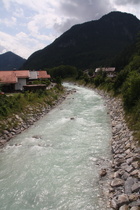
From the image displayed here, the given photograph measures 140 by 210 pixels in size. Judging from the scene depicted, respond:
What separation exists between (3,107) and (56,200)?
15857 mm

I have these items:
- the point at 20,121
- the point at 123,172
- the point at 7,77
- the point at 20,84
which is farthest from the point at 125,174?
the point at 20,84

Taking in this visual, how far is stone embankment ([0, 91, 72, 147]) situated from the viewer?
1873cm

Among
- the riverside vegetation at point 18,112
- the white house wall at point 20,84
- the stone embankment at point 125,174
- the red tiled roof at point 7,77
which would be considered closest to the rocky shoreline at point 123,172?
the stone embankment at point 125,174

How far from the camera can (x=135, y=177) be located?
9.69 meters

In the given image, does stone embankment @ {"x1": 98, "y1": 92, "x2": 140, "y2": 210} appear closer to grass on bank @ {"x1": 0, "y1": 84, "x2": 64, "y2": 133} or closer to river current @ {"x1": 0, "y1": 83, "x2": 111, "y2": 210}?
river current @ {"x1": 0, "y1": 83, "x2": 111, "y2": 210}

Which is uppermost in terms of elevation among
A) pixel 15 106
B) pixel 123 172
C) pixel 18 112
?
pixel 15 106

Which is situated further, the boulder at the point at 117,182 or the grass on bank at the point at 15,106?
the grass on bank at the point at 15,106

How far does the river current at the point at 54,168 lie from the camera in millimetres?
9289

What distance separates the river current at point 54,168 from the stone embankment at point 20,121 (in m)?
0.86

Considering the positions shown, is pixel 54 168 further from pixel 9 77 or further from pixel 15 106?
pixel 9 77

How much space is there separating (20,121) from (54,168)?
11.8 metres

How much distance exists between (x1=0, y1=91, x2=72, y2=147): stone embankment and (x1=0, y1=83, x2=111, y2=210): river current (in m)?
0.86

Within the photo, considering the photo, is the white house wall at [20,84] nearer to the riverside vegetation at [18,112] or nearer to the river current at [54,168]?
the riverside vegetation at [18,112]

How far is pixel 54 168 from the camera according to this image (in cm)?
1218
